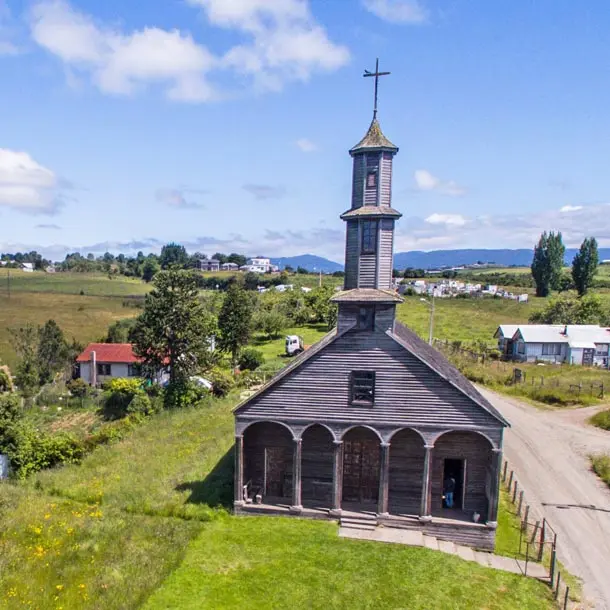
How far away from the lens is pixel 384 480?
70.1ft

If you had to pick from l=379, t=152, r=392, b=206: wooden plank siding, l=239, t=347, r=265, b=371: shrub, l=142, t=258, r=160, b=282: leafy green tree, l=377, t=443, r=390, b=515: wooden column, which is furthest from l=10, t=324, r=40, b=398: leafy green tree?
l=142, t=258, r=160, b=282: leafy green tree

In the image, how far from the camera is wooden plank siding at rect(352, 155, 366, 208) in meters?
22.9

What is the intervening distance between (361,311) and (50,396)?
41.3 m

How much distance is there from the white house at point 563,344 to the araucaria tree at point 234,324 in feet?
111

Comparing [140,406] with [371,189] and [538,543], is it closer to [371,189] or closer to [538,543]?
[371,189]

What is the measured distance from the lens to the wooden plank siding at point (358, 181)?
22.9m

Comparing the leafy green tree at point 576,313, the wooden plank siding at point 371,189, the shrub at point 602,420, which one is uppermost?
the wooden plank siding at point 371,189

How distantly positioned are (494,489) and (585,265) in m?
110

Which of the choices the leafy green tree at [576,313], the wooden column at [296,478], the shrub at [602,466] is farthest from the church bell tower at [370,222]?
the leafy green tree at [576,313]

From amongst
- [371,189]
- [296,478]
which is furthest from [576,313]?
[296,478]

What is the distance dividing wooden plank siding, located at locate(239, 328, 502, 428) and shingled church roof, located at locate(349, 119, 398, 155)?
8.25 metres

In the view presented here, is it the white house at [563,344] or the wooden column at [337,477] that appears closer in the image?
the wooden column at [337,477]

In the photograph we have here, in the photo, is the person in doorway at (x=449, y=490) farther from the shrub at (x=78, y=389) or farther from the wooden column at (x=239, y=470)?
the shrub at (x=78, y=389)

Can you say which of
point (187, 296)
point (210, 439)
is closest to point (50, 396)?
point (187, 296)
